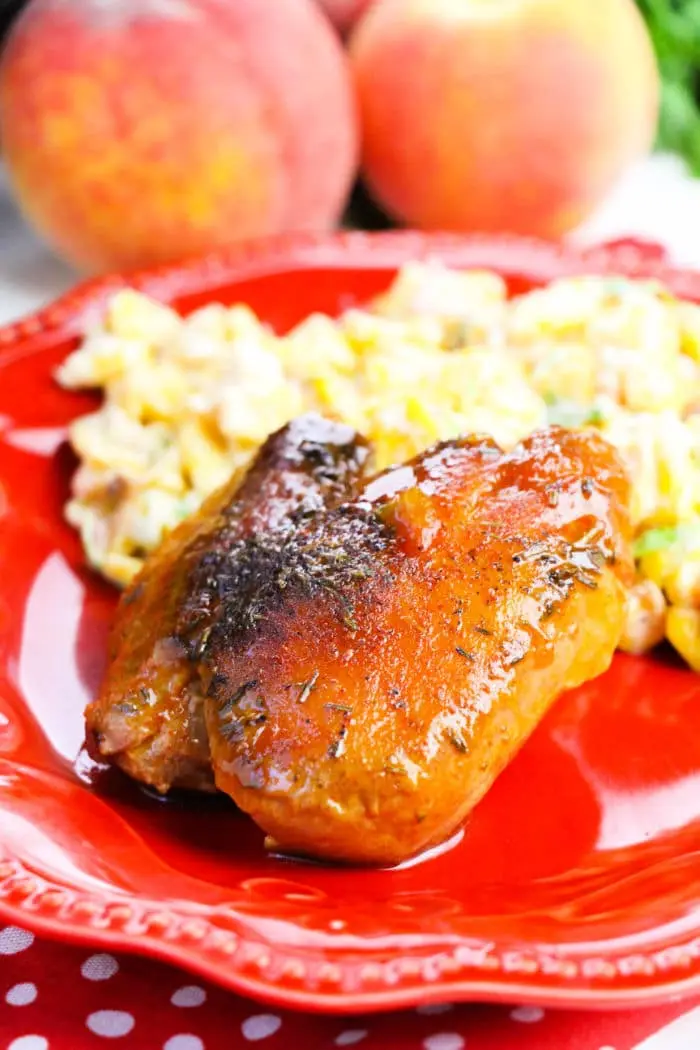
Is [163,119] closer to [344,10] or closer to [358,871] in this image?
[344,10]

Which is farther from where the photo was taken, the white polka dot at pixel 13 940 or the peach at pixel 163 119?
the peach at pixel 163 119

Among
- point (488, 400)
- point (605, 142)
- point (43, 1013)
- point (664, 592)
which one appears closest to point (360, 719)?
point (43, 1013)

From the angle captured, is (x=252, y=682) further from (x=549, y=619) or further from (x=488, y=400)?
(x=488, y=400)

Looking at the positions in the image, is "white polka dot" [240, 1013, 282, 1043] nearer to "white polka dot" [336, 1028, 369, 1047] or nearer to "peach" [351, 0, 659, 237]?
"white polka dot" [336, 1028, 369, 1047]

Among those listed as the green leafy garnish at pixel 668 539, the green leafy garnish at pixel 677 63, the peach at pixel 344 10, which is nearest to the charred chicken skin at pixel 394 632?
the green leafy garnish at pixel 668 539

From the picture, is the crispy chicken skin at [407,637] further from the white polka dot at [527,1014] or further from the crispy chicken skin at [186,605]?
the white polka dot at [527,1014]

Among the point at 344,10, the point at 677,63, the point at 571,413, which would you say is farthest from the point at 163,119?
the point at 677,63
